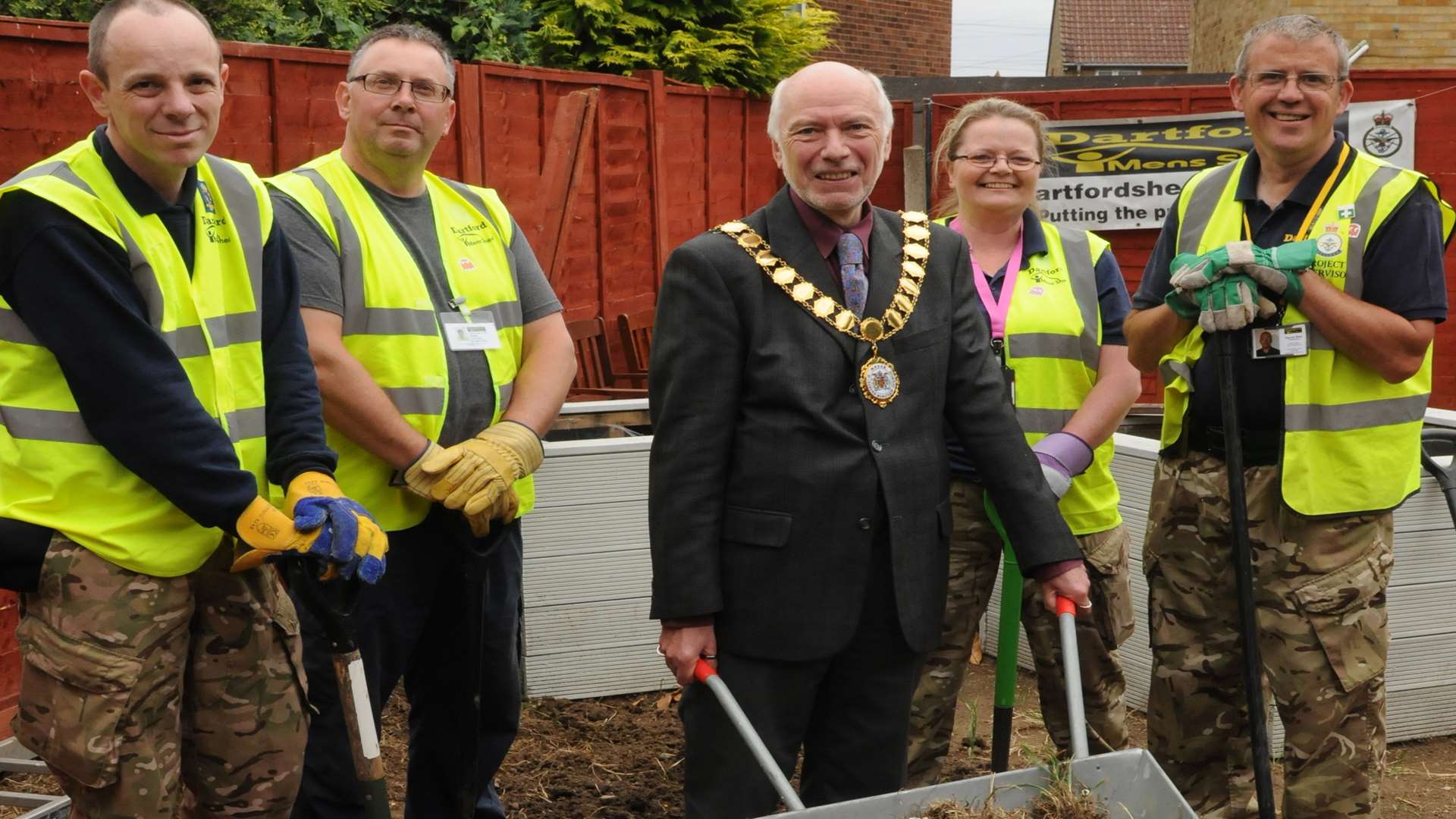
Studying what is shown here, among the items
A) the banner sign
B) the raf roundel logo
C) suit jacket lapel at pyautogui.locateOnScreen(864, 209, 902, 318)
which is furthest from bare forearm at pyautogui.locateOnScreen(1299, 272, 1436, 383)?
the raf roundel logo

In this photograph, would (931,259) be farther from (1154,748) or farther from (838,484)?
(1154,748)

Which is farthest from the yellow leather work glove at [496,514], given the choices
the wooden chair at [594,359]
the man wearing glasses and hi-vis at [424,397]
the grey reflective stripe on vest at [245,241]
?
the wooden chair at [594,359]

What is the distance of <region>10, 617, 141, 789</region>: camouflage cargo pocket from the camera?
8.35 ft

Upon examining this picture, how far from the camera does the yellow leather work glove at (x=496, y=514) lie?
338 centimetres

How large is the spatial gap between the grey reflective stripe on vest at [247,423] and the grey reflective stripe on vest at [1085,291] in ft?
6.88

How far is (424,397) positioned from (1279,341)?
204 centimetres

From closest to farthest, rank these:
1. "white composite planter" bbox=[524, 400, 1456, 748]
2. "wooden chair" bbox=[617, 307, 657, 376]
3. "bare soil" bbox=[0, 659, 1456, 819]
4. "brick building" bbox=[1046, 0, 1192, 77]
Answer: "bare soil" bbox=[0, 659, 1456, 819]
"white composite planter" bbox=[524, 400, 1456, 748]
"wooden chair" bbox=[617, 307, 657, 376]
"brick building" bbox=[1046, 0, 1192, 77]

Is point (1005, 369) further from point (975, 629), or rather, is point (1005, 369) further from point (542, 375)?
point (542, 375)

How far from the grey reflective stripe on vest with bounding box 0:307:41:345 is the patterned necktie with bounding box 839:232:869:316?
→ 1544mm

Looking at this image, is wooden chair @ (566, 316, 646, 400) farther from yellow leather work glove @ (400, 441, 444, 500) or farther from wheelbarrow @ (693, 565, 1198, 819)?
wheelbarrow @ (693, 565, 1198, 819)

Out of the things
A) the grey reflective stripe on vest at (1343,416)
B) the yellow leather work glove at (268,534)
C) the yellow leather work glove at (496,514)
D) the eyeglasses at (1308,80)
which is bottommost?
the yellow leather work glove at (496,514)

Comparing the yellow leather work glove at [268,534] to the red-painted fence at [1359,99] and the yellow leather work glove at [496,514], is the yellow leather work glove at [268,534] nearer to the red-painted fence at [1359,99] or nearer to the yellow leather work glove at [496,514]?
the yellow leather work glove at [496,514]

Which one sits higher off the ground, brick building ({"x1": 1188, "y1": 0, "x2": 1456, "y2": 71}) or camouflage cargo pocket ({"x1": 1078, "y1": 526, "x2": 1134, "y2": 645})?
brick building ({"x1": 1188, "y1": 0, "x2": 1456, "y2": 71})

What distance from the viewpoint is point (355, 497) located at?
3375mm
